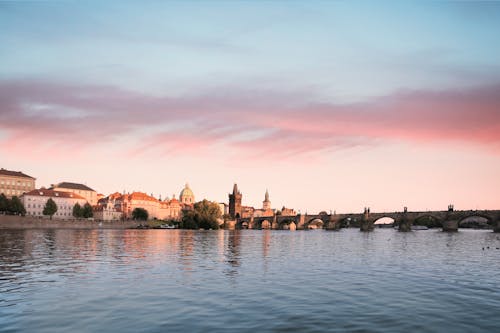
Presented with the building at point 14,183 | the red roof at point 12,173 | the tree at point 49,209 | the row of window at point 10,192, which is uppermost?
the red roof at point 12,173

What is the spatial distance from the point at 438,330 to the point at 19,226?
13206 centimetres

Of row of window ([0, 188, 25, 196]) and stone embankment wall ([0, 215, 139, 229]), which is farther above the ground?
row of window ([0, 188, 25, 196])

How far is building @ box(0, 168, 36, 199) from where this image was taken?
172250mm

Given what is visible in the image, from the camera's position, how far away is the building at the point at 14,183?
565 feet

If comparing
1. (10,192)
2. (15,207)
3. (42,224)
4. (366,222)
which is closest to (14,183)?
(10,192)

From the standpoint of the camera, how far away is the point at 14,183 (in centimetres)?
17750

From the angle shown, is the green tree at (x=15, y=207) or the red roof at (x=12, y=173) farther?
the red roof at (x=12, y=173)

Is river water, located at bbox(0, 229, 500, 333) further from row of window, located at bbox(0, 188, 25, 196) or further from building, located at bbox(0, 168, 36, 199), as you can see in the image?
building, located at bbox(0, 168, 36, 199)

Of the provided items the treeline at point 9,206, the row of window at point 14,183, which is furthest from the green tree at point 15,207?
the row of window at point 14,183

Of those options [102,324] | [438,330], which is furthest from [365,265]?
[102,324]

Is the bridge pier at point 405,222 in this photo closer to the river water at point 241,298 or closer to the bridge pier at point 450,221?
the bridge pier at point 450,221

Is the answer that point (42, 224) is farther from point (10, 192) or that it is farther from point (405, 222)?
point (405, 222)

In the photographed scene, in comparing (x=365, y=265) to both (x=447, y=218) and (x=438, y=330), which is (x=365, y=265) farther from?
(x=447, y=218)

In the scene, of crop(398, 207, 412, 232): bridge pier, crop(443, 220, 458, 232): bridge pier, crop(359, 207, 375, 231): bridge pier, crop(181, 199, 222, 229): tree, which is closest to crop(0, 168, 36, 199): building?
crop(181, 199, 222, 229): tree
